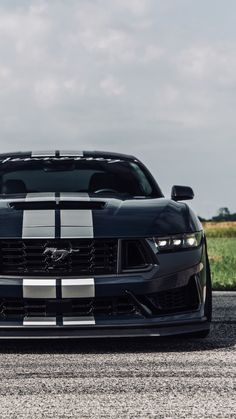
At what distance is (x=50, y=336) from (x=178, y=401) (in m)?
1.72

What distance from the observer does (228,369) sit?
606 cm

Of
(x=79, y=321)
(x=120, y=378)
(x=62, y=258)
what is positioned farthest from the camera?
(x=62, y=258)

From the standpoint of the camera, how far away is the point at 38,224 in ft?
22.0

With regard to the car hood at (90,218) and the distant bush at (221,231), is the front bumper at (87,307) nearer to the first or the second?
the car hood at (90,218)

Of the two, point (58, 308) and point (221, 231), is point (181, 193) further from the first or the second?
point (221, 231)

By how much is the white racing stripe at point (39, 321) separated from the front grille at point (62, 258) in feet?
1.08

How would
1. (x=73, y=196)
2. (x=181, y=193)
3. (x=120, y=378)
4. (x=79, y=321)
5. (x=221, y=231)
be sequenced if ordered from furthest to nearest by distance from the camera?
(x=221, y=231), (x=181, y=193), (x=73, y=196), (x=79, y=321), (x=120, y=378)

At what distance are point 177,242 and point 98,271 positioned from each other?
25.1 inches

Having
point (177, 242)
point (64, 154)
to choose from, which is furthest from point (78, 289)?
point (64, 154)

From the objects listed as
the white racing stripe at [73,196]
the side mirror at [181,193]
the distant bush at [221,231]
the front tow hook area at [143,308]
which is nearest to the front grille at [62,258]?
the front tow hook area at [143,308]

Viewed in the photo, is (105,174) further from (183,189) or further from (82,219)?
(82,219)

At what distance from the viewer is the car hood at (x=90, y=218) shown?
6.68 m

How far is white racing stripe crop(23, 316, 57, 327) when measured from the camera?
6.52 metres

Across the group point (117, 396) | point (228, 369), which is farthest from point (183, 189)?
point (117, 396)
